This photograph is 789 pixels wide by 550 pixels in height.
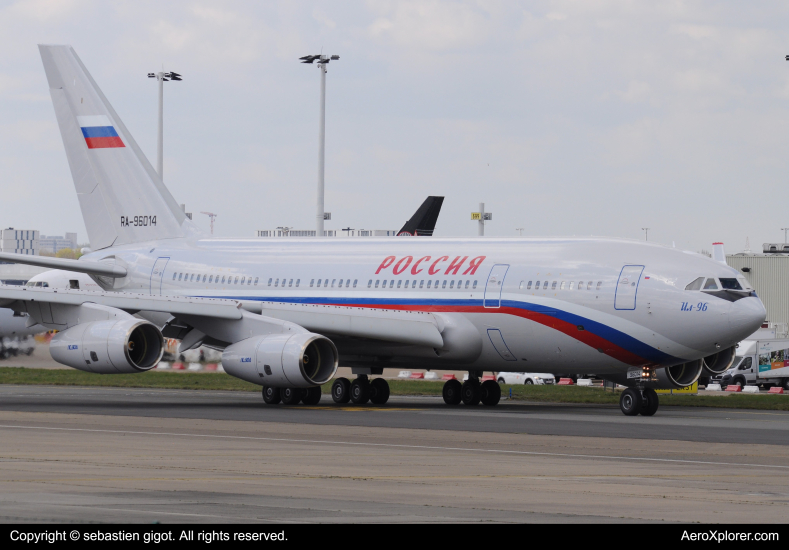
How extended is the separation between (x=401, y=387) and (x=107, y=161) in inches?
518

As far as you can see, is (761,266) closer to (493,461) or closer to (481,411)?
(481,411)

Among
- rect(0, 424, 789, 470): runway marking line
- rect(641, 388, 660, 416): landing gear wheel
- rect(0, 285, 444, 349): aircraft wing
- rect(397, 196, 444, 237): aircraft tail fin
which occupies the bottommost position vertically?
rect(641, 388, 660, 416): landing gear wheel

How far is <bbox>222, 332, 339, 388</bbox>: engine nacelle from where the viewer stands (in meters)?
29.1

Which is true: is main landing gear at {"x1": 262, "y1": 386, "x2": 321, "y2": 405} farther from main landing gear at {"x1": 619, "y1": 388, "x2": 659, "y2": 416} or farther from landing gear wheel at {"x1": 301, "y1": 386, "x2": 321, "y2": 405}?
main landing gear at {"x1": 619, "y1": 388, "x2": 659, "y2": 416}

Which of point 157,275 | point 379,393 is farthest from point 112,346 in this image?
point 157,275

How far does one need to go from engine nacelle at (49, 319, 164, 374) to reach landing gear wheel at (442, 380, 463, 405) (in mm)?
8534

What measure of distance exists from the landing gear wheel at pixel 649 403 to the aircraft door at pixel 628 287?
2.07 meters

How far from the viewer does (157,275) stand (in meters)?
37.7

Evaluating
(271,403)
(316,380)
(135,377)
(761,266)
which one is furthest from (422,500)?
(761,266)

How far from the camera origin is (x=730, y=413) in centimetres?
3148

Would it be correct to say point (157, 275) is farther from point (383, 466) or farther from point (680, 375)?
point (383, 466)

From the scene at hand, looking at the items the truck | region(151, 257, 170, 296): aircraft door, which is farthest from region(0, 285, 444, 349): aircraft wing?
the truck

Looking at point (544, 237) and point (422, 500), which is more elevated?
point (544, 237)
